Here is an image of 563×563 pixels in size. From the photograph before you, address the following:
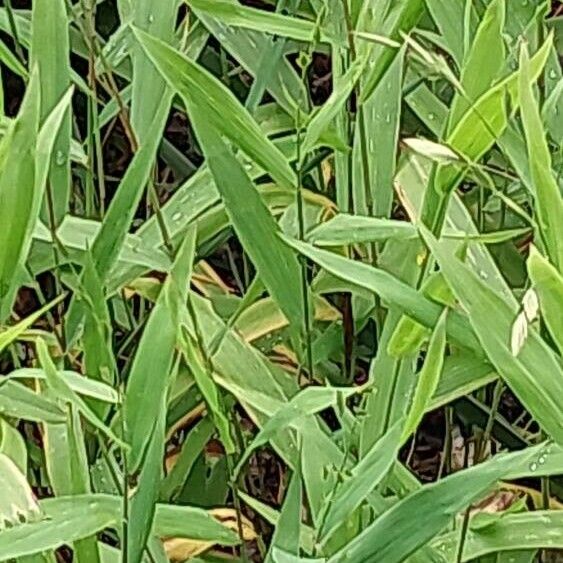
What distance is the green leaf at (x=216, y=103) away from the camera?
71 centimetres

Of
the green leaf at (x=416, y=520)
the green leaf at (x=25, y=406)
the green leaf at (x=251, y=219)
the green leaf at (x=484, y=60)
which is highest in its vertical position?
the green leaf at (x=484, y=60)

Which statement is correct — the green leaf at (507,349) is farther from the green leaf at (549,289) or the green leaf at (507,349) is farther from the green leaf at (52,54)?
the green leaf at (52,54)

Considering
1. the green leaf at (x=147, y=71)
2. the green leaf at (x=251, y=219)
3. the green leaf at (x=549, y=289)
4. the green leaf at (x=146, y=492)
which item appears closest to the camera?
the green leaf at (x=549, y=289)

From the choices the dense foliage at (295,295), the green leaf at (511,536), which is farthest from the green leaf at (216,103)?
the green leaf at (511,536)

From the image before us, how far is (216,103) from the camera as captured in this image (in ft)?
2.33

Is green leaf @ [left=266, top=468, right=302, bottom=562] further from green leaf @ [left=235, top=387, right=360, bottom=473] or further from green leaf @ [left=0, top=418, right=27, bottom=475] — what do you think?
green leaf @ [left=0, top=418, right=27, bottom=475]

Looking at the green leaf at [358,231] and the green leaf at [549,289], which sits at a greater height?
the green leaf at [549,289]

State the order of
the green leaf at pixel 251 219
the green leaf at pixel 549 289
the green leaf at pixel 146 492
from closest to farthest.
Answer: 1. the green leaf at pixel 549 289
2. the green leaf at pixel 146 492
3. the green leaf at pixel 251 219

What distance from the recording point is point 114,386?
26.2 inches

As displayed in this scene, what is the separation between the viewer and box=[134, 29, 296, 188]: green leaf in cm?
71

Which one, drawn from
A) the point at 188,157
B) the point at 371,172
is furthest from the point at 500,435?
the point at 188,157

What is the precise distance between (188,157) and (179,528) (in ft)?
1.89

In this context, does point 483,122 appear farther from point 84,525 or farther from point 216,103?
point 84,525

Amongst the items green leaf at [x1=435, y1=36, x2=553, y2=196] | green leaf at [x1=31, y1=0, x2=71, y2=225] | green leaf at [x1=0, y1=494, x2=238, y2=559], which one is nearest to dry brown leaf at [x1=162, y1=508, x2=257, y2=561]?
green leaf at [x1=0, y1=494, x2=238, y2=559]
